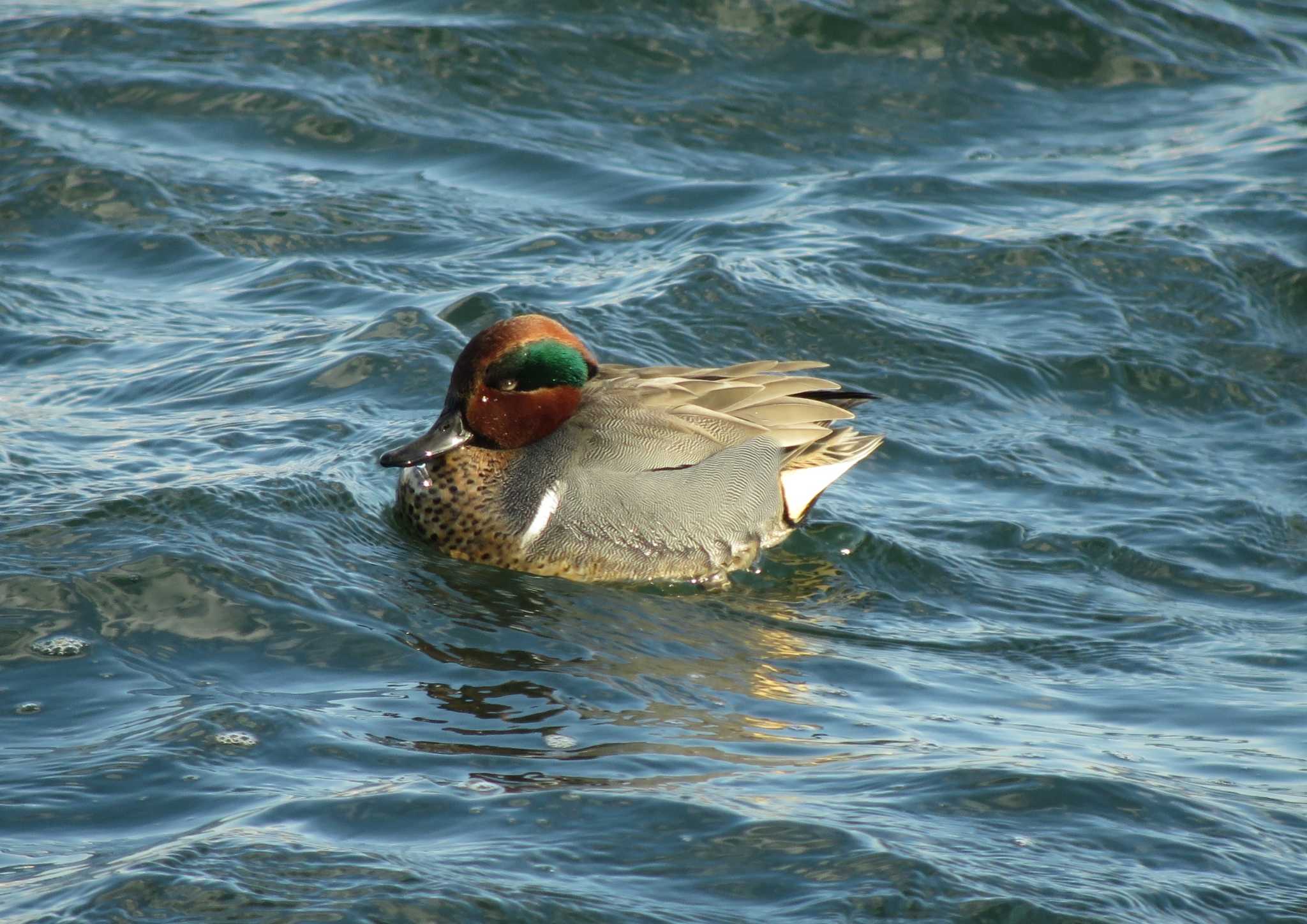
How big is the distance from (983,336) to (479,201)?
367 cm

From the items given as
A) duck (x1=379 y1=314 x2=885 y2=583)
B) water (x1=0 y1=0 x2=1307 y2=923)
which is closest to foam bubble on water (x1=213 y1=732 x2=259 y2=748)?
water (x1=0 y1=0 x2=1307 y2=923)

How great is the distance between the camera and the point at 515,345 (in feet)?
24.5

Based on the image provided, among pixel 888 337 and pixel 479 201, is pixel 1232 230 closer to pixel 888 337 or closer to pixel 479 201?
pixel 888 337

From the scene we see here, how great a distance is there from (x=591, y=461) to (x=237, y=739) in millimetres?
2453

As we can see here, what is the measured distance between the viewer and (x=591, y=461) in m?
7.41

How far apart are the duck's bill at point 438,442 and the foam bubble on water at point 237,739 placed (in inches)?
86.4

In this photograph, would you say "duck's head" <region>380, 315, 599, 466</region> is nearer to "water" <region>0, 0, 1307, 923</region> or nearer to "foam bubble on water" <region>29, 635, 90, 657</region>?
"water" <region>0, 0, 1307, 923</region>

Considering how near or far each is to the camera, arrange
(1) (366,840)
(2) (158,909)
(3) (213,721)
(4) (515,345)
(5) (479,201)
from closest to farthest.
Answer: (2) (158,909)
(1) (366,840)
(3) (213,721)
(4) (515,345)
(5) (479,201)

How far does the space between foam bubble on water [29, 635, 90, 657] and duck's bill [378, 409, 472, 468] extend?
68.7 inches

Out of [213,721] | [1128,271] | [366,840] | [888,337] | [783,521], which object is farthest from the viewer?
[1128,271]

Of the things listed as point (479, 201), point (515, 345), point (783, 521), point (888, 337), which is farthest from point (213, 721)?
point (479, 201)

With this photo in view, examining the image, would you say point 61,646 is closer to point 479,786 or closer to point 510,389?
point 479,786

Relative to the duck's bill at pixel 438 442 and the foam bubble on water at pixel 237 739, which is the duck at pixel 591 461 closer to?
the duck's bill at pixel 438 442

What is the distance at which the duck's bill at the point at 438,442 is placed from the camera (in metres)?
7.47
